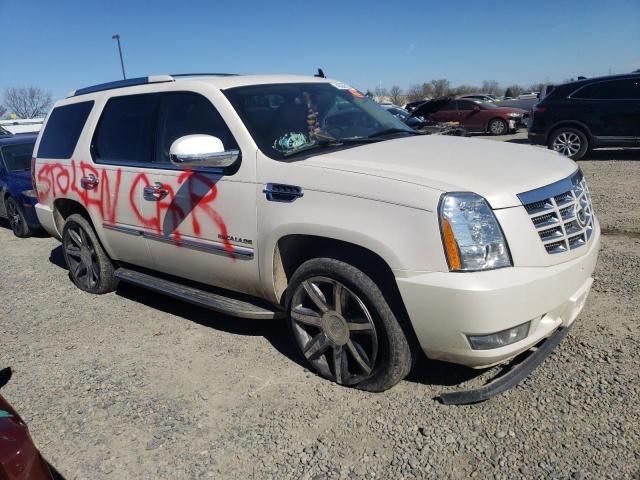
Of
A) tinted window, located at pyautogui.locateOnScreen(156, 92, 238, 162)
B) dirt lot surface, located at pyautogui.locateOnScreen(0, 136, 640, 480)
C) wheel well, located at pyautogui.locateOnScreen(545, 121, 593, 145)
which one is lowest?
dirt lot surface, located at pyautogui.locateOnScreen(0, 136, 640, 480)

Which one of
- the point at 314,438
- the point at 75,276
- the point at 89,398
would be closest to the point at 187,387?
the point at 89,398

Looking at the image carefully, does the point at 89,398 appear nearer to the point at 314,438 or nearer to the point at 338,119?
the point at 314,438

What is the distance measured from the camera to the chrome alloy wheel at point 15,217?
8.25 m

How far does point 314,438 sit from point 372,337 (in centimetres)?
62

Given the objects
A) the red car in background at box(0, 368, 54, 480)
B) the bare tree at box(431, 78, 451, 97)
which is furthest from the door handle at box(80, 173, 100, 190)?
the bare tree at box(431, 78, 451, 97)

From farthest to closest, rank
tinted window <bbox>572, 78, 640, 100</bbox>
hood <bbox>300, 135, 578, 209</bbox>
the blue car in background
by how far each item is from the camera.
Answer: tinted window <bbox>572, 78, 640, 100</bbox>, the blue car in background, hood <bbox>300, 135, 578, 209</bbox>

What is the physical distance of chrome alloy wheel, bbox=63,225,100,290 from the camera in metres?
5.01

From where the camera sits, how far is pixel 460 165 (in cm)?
291

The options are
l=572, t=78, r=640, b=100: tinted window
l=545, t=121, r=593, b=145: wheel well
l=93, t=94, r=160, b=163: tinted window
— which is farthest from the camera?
l=545, t=121, r=593, b=145: wheel well

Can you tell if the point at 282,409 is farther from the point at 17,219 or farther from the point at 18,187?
the point at 17,219

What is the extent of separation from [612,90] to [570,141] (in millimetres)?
1237

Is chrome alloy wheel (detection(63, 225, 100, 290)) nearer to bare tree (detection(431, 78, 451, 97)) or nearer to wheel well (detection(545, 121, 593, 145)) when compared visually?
wheel well (detection(545, 121, 593, 145))

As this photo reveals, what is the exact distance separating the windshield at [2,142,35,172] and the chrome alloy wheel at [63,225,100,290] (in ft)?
13.1

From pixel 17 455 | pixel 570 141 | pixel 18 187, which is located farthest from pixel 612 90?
→ pixel 17 455
